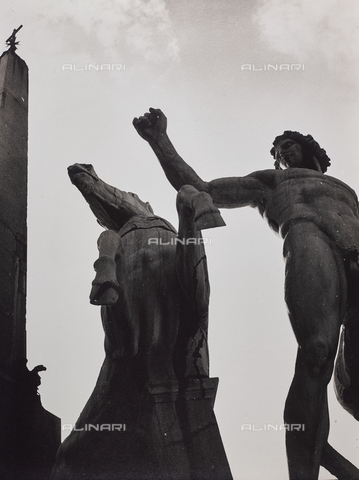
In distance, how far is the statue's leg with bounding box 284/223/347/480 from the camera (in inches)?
187

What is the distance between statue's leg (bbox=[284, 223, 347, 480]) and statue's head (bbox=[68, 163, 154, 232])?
1.48m

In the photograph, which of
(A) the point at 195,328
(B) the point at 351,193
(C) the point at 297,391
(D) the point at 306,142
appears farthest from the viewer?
(D) the point at 306,142

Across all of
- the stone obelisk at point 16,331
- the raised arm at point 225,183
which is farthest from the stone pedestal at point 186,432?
the raised arm at point 225,183

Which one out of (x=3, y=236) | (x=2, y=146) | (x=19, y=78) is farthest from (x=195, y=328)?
(x=19, y=78)

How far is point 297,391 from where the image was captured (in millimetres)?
4836

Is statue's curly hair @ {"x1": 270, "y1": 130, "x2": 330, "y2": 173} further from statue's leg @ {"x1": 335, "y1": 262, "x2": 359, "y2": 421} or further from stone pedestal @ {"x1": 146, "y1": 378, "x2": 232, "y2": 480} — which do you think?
stone pedestal @ {"x1": 146, "y1": 378, "x2": 232, "y2": 480}

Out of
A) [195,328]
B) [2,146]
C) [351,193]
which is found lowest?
[195,328]

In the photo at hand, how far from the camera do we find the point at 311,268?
503 centimetres

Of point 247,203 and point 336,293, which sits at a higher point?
point 247,203

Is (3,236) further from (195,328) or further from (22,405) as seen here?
(195,328)

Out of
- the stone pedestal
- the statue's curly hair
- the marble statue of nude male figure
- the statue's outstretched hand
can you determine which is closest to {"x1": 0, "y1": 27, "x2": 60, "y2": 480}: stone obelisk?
the stone pedestal

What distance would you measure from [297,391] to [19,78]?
14.8ft

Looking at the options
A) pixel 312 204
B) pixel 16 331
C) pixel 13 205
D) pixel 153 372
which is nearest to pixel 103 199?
pixel 13 205

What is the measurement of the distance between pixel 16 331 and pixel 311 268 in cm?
256
